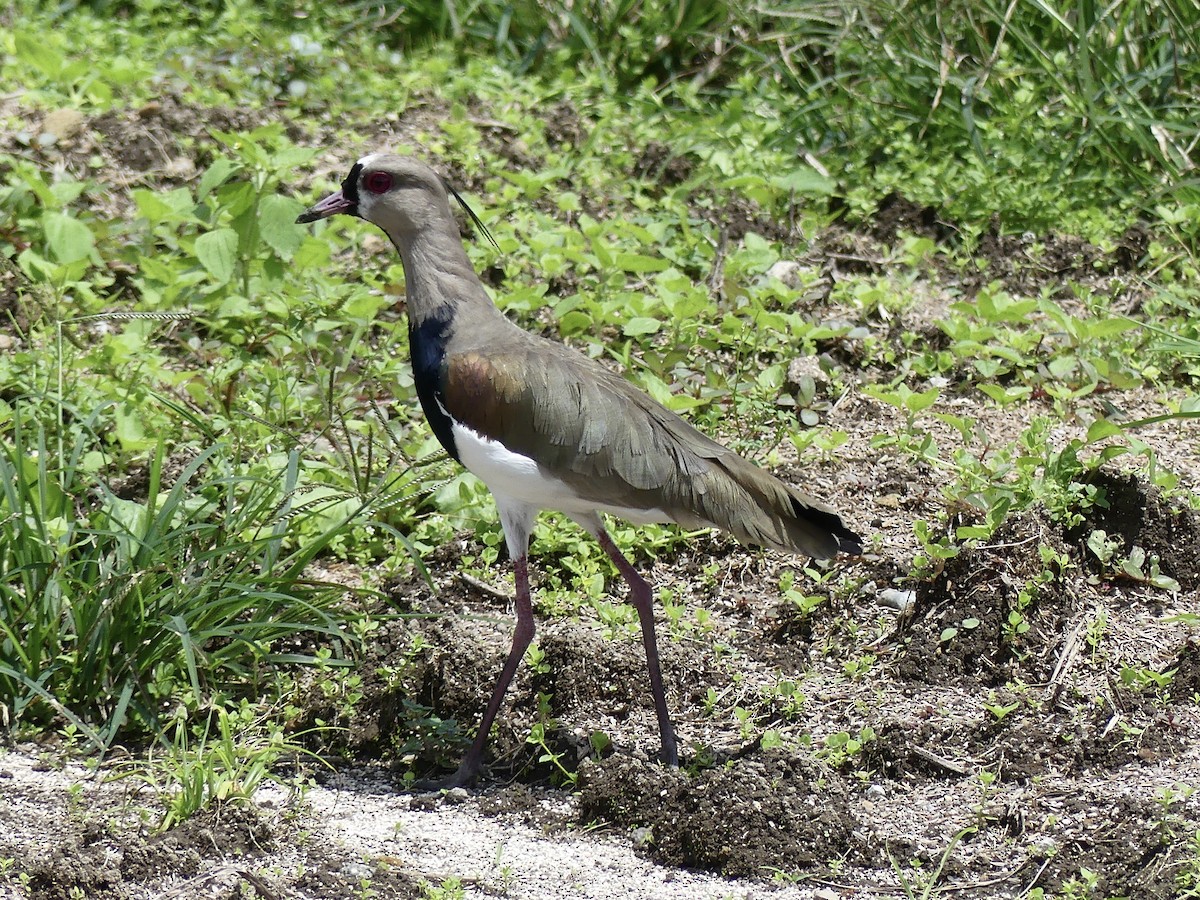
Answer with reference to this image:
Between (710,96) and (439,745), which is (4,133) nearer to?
(710,96)

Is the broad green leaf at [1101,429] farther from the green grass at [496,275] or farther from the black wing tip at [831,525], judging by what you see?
the black wing tip at [831,525]

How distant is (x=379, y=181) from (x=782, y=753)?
1.93m

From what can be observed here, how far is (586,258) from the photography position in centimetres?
577

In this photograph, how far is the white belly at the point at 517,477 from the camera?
3.89 metres

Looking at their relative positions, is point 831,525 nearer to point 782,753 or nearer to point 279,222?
point 782,753

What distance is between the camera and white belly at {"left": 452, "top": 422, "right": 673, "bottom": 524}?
389cm

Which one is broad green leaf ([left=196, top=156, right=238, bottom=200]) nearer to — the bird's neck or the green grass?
the green grass

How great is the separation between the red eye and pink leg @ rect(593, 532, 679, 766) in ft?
3.68

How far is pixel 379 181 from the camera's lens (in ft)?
13.8

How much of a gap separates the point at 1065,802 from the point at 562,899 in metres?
1.23

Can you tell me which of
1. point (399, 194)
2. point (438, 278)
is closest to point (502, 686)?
point (438, 278)

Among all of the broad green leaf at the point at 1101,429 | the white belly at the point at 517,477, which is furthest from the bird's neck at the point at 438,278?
the broad green leaf at the point at 1101,429

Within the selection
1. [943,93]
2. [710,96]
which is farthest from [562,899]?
[710,96]

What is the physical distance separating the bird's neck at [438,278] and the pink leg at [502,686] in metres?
0.72
